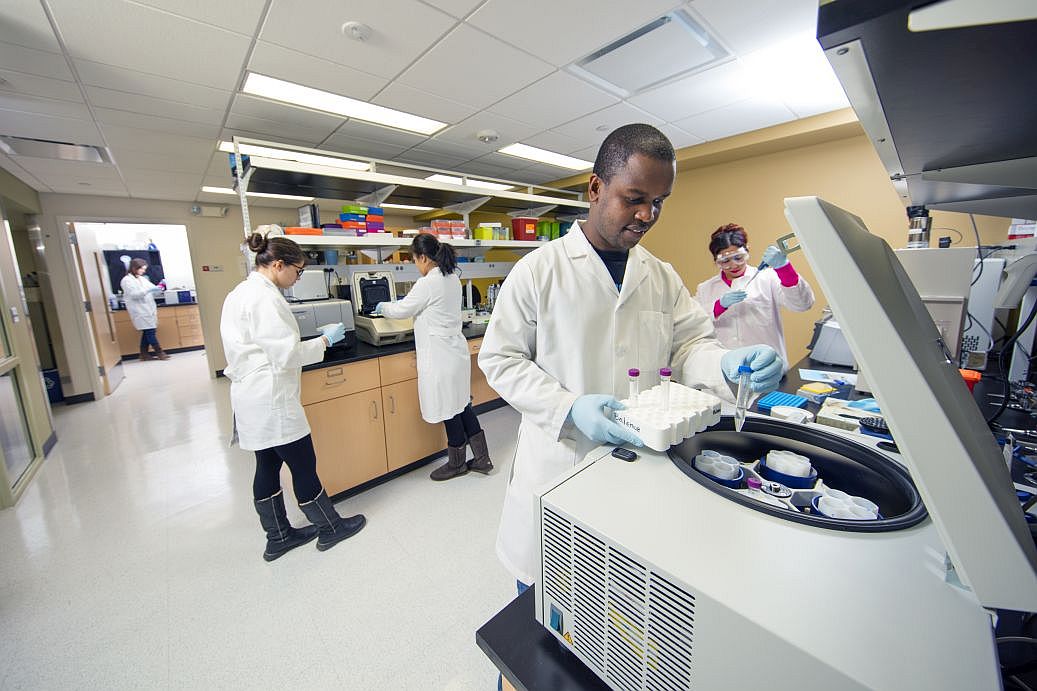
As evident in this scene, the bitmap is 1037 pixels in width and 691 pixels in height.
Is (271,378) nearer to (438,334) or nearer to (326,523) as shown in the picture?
(326,523)

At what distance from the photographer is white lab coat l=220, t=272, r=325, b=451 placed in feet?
5.53

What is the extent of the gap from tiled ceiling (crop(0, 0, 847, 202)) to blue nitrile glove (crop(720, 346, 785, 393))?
170 centimetres

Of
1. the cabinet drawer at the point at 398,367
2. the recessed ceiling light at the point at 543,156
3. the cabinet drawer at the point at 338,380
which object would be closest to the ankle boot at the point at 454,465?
the cabinet drawer at the point at 398,367

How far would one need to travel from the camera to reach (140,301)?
5891 mm

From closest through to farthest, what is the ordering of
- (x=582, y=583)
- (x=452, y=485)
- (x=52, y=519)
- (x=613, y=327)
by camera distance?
1. (x=582, y=583)
2. (x=613, y=327)
3. (x=52, y=519)
4. (x=452, y=485)

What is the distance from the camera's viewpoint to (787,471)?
69 cm

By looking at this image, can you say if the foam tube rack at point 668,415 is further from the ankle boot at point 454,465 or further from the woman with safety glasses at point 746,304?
the ankle boot at point 454,465

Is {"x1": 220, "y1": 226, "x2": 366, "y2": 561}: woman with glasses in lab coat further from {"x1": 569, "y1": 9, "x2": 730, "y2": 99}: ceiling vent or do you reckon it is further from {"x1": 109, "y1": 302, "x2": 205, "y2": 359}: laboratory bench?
{"x1": 109, "y1": 302, "x2": 205, "y2": 359}: laboratory bench

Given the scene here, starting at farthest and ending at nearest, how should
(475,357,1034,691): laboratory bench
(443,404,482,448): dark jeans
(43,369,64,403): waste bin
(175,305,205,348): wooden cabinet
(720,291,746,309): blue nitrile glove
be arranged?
(175,305,205,348): wooden cabinet < (43,369,64,403): waste bin < (443,404,482,448): dark jeans < (720,291,746,309): blue nitrile glove < (475,357,1034,691): laboratory bench

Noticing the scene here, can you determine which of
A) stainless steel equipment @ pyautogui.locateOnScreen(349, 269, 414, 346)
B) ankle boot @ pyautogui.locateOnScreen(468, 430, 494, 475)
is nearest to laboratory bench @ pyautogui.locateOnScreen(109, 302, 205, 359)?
stainless steel equipment @ pyautogui.locateOnScreen(349, 269, 414, 346)

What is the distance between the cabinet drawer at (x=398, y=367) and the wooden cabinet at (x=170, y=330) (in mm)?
5834

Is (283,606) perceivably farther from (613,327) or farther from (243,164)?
(243,164)

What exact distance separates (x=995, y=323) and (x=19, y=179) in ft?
24.5

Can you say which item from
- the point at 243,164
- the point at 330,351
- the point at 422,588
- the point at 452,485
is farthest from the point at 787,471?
the point at 243,164
